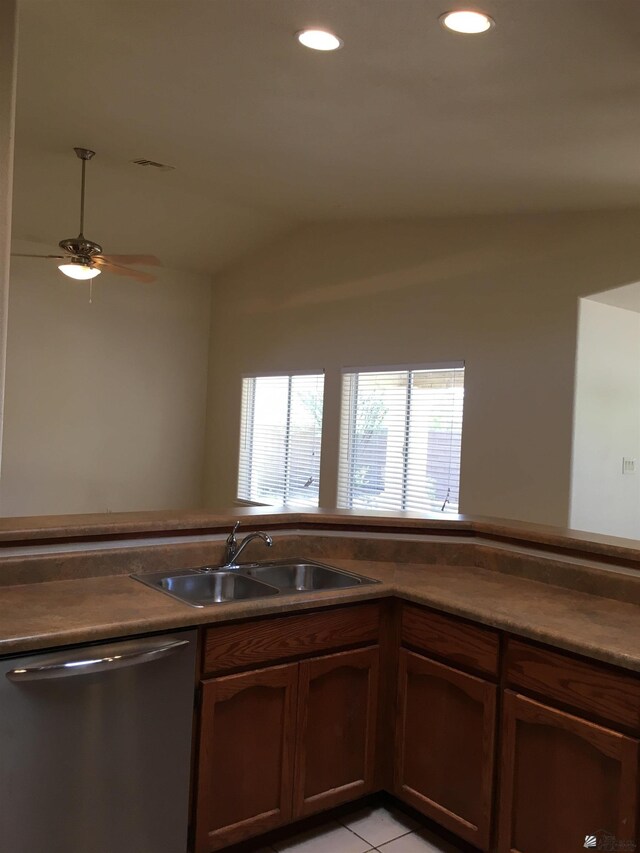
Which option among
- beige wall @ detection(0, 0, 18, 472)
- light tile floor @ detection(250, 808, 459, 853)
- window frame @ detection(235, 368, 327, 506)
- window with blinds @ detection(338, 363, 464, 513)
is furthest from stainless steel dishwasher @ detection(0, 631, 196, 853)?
window frame @ detection(235, 368, 327, 506)

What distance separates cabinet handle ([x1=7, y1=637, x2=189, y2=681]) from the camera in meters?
1.81

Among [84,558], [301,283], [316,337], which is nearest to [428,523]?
[84,558]

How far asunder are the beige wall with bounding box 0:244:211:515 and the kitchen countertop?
168 inches

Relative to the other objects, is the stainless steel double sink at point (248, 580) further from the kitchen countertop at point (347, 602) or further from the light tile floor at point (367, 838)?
the light tile floor at point (367, 838)

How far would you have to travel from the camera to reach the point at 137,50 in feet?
9.53

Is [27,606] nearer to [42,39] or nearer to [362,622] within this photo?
[362,622]

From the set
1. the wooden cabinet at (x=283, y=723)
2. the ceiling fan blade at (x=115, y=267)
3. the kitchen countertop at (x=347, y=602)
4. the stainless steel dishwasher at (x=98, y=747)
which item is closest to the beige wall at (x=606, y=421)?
the kitchen countertop at (x=347, y=602)

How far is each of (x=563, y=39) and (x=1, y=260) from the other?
6.44 ft

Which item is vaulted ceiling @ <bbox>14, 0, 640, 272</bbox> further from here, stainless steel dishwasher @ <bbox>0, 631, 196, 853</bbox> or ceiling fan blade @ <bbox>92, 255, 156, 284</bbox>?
stainless steel dishwasher @ <bbox>0, 631, 196, 853</bbox>

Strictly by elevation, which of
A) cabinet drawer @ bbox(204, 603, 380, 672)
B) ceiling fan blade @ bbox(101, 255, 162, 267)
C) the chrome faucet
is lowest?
cabinet drawer @ bbox(204, 603, 380, 672)

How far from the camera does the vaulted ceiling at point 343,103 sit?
7.93ft

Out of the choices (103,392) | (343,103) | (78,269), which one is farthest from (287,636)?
(103,392)

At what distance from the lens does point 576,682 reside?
6.51 feet

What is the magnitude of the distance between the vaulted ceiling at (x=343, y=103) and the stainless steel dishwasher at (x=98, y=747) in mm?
2157
